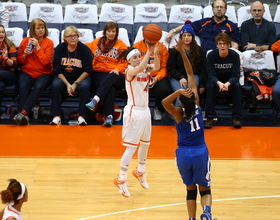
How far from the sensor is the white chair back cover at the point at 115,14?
9977 millimetres

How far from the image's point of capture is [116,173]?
6.52 meters

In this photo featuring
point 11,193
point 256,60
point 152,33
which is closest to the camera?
point 11,193

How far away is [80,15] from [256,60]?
11.3 ft

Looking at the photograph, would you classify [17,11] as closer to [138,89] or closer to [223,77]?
[223,77]

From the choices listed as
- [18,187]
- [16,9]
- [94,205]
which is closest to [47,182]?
[94,205]

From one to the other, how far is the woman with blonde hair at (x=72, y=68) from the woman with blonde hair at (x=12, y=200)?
3839 millimetres

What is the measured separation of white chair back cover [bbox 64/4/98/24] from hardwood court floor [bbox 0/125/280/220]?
2.54 metres

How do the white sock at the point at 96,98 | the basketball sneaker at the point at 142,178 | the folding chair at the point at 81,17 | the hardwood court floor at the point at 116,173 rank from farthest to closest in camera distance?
1. the folding chair at the point at 81,17
2. the white sock at the point at 96,98
3. the basketball sneaker at the point at 142,178
4. the hardwood court floor at the point at 116,173

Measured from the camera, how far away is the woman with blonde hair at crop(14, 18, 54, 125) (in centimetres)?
834

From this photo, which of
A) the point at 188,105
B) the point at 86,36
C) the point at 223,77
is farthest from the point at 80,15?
the point at 188,105

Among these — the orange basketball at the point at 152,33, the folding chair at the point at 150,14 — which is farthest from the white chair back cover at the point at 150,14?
the orange basketball at the point at 152,33

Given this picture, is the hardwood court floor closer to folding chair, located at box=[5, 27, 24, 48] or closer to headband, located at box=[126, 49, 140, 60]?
headband, located at box=[126, 49, 140, 60]

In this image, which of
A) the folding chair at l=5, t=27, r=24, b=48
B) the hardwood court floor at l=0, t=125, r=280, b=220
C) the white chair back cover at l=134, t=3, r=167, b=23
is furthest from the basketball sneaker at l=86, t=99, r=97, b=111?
the white chair back cover at l=134, t=3, r=167, b=23

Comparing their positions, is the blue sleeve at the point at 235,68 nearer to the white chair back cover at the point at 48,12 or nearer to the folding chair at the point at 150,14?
the folding chair at the point at 150,14
